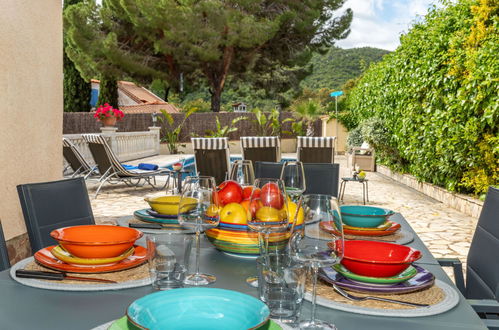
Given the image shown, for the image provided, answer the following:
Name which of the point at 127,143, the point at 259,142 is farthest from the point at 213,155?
the point at 127,143

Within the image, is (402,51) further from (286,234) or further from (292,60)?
(292,60)

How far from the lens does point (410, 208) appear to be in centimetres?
732

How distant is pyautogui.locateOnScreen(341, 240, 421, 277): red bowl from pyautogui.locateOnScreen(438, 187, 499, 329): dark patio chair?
523mm

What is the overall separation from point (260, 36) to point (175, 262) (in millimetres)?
18385

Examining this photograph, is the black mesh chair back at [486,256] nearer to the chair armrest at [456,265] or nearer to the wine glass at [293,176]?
the chair armrest at [456,265]

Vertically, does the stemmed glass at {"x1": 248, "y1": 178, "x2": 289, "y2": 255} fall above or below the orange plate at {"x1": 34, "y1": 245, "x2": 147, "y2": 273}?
above

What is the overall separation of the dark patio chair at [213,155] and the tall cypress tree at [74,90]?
15.3 metres

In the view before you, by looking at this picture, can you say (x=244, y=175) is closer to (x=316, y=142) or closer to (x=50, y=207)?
(x=50, y=207)

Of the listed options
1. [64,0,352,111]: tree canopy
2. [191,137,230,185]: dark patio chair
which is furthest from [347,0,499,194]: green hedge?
[64,0,352,111]: tree canopy

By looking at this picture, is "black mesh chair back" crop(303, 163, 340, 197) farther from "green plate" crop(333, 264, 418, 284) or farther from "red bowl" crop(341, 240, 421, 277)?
"green plate" crop(333, 264, 418, 284)

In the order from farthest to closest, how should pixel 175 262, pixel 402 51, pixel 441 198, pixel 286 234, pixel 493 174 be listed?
pixel 402 51, pixel 441 198, pixel 493 174, pixel 286 234, pixel 175 262

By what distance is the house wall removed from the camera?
9.42 ft

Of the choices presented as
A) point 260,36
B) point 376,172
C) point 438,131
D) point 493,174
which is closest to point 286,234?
point 493,174

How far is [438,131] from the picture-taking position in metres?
6.91
